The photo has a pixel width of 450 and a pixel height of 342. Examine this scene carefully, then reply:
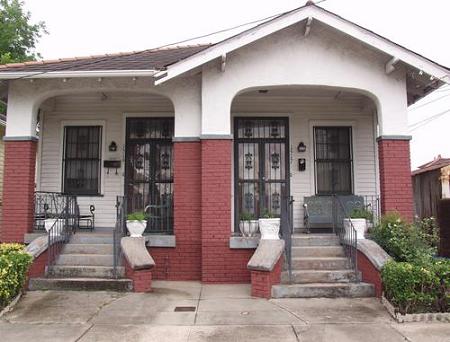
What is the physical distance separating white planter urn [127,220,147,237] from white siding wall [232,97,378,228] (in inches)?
146

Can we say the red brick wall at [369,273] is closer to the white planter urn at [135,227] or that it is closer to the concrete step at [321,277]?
the concrete step at [321,277]

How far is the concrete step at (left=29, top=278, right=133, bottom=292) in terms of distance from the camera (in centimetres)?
777

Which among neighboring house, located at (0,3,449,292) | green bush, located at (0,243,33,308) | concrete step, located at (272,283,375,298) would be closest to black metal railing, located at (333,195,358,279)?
concrete step, located at (272,283,375,298)

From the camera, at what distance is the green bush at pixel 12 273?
6691 mm

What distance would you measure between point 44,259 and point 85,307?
189 cm

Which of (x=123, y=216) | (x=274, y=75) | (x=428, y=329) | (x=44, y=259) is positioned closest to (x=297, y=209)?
(x=274, y=75)

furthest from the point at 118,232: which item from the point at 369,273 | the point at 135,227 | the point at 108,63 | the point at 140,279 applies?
the point at 369,273

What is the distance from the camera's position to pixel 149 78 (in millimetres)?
9406

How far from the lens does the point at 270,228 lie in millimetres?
8398

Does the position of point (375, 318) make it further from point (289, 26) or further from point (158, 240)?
point (289, 26)

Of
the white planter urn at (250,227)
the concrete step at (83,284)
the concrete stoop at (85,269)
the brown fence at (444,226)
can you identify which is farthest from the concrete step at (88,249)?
the brown fence at (444,226)

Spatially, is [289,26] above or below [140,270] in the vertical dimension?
above

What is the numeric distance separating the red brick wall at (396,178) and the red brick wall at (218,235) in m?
2.94

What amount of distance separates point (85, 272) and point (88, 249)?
28.9 inches
